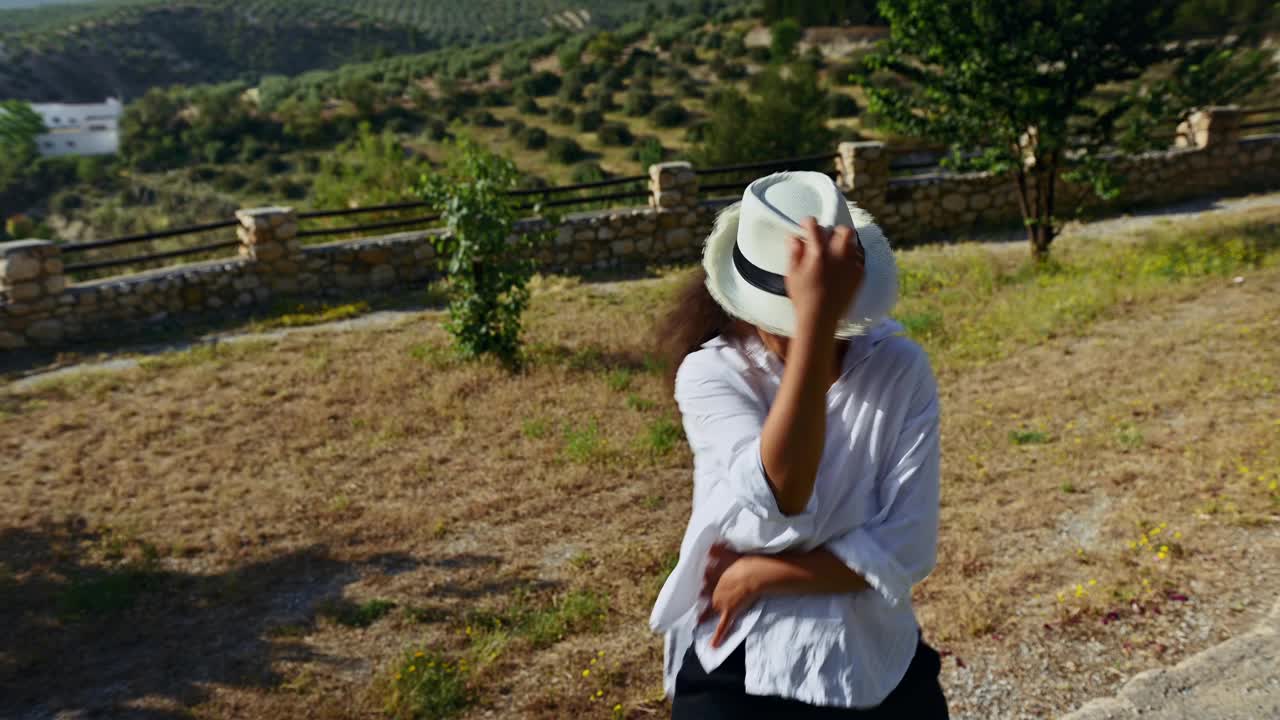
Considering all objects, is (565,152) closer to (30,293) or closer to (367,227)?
(367,227)

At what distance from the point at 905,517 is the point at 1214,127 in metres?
17.6

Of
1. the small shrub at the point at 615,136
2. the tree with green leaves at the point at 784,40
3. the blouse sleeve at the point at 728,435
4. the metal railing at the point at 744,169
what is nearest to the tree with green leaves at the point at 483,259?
the metal railing at the point at 744,169

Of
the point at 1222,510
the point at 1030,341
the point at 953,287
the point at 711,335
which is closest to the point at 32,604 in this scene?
the point at 711,335

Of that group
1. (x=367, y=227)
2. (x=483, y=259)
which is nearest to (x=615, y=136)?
(x=367, y=227)

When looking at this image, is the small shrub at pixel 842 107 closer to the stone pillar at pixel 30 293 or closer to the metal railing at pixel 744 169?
the metal railing at pixel 744 169

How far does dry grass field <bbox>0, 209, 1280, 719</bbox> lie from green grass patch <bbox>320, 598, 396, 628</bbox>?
0.05 feet

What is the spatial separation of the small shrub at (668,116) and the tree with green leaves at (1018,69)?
22819 mm

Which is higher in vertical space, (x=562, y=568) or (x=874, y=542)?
(x=874, y=542)

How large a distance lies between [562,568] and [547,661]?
963 millimetres

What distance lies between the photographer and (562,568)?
17.6ft

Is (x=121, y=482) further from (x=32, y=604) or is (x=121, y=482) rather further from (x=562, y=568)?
(x=562, y=568)

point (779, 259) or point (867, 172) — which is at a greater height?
point (779, 259)

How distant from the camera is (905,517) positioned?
1798mm

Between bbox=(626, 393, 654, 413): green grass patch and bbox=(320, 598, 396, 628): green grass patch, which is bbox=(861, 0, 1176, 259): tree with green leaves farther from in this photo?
bbox=(320, 598, 396, 628): green grass patch
